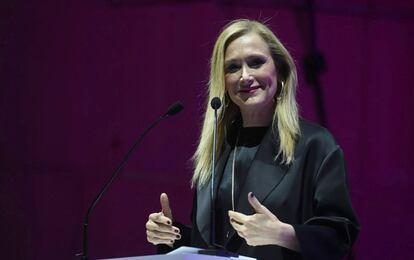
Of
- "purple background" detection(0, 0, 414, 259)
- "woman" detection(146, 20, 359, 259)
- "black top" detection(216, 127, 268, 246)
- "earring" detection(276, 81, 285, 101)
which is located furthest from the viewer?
"purple background" detection(0, 0, 414, 259)

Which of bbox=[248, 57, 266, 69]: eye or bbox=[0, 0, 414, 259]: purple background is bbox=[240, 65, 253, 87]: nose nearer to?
bbox=[248, 57, 266, 69]: eye

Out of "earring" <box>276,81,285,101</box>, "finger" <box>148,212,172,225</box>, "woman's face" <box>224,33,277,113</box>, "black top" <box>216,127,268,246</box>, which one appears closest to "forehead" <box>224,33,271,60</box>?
"woman's face" <box>224,33,277,113</box>

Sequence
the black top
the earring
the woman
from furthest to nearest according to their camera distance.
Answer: the earring → the black top → the woman

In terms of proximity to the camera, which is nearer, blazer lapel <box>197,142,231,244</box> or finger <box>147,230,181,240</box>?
finger <box>147,230,181,240</box>

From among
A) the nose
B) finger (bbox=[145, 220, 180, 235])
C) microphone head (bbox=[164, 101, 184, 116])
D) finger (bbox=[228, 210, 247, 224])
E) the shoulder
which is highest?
the nose

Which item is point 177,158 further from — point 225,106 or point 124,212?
point 225,106

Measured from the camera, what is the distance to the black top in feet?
6.38

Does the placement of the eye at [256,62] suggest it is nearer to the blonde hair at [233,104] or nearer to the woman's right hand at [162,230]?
the blonde hair at [233,104]

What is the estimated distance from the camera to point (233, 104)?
219 cm

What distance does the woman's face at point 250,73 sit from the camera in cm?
199

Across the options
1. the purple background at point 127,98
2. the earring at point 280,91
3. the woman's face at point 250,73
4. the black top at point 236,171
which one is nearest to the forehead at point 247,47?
the woman's face at point 250,73

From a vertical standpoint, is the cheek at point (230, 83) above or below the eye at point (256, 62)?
below

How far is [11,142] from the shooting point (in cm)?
335

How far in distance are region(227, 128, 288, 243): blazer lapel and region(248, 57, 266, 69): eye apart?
209 mm
